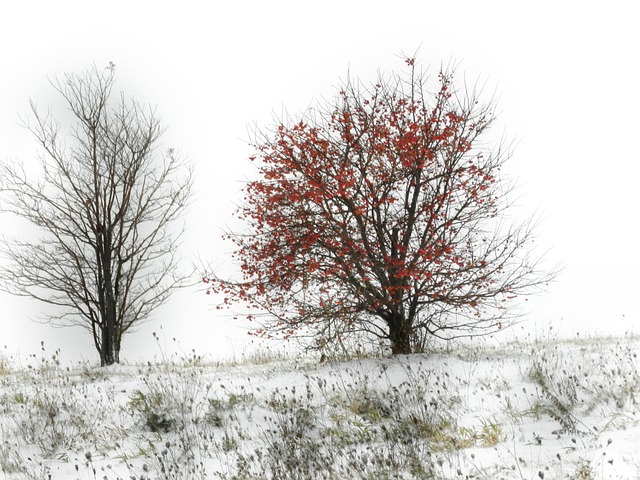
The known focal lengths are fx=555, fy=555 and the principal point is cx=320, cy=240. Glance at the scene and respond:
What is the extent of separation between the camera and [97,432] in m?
7.96

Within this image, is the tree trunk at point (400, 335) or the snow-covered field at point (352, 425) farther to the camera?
the tree trunk at point (400, 335)

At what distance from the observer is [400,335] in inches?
448

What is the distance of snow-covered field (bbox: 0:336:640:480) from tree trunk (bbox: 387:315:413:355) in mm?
1076

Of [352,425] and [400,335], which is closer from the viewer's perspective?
[352,425]

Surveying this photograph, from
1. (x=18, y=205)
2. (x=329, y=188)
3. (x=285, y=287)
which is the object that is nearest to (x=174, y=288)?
(x=18, y=205)

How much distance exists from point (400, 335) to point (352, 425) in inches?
156

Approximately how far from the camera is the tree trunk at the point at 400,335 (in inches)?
444

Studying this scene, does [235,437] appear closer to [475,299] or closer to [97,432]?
[97,432]

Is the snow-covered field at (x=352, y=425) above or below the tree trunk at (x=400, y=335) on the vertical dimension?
below

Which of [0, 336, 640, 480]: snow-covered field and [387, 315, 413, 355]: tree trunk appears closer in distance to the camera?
[0, 336, 640, 480]: snow-covered field

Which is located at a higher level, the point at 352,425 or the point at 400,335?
the point at 400,335

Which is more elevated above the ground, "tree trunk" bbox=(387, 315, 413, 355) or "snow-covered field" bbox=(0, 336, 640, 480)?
"tree trunk" bbox=(387, 315, 413, 355)

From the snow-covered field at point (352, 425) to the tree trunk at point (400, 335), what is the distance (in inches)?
42.4

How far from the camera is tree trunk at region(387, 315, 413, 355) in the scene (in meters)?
11.3
